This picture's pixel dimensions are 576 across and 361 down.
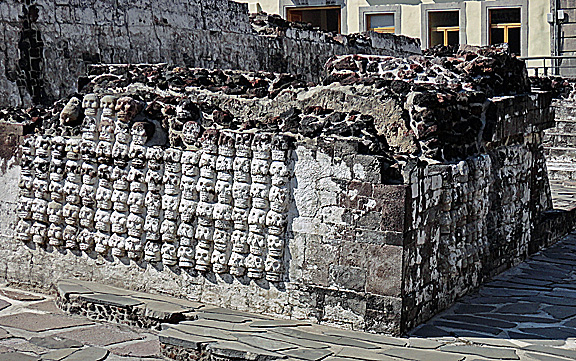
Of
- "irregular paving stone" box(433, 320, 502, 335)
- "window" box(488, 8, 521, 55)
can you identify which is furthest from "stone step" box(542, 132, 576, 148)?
"irregular paving stone" box(433, 320, 502, 335)

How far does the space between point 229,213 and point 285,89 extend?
3.29ft

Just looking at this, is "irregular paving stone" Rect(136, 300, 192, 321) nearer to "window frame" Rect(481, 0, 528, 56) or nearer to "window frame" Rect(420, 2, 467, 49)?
"window frame" Rect(420, 2, 467, 49)

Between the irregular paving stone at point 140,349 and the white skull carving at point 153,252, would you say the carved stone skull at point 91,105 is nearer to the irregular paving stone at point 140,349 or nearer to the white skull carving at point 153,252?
the white skull carving at point 153,252

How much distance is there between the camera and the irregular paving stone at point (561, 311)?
19.1ft

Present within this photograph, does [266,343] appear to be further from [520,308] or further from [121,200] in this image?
[520,308]

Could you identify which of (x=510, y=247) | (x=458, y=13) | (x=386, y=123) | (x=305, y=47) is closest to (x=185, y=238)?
(x=386, y=123)

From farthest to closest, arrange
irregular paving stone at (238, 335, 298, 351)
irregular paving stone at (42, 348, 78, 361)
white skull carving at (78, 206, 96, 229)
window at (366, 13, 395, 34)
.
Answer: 1. window at (366, 13, 395, 34)
2. white skull carving at (78, 206, 96, 229)
3. irregular paving stone at (42, 348, 78, 361)
4. irregular paving stone at (238, 335, 298, 351)

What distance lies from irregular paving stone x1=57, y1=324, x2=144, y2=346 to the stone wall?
2217 millimetres

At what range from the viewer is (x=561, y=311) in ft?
19.5

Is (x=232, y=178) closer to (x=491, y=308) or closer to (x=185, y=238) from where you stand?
(x=185, y=238)

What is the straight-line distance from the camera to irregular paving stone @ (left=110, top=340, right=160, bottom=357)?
16.8ft

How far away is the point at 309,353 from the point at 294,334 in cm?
41

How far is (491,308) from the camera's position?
19.6 ft

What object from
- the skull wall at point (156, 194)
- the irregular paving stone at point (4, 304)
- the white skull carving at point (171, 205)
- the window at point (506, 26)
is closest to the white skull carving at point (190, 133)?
the skull wall at point (156, 194)
